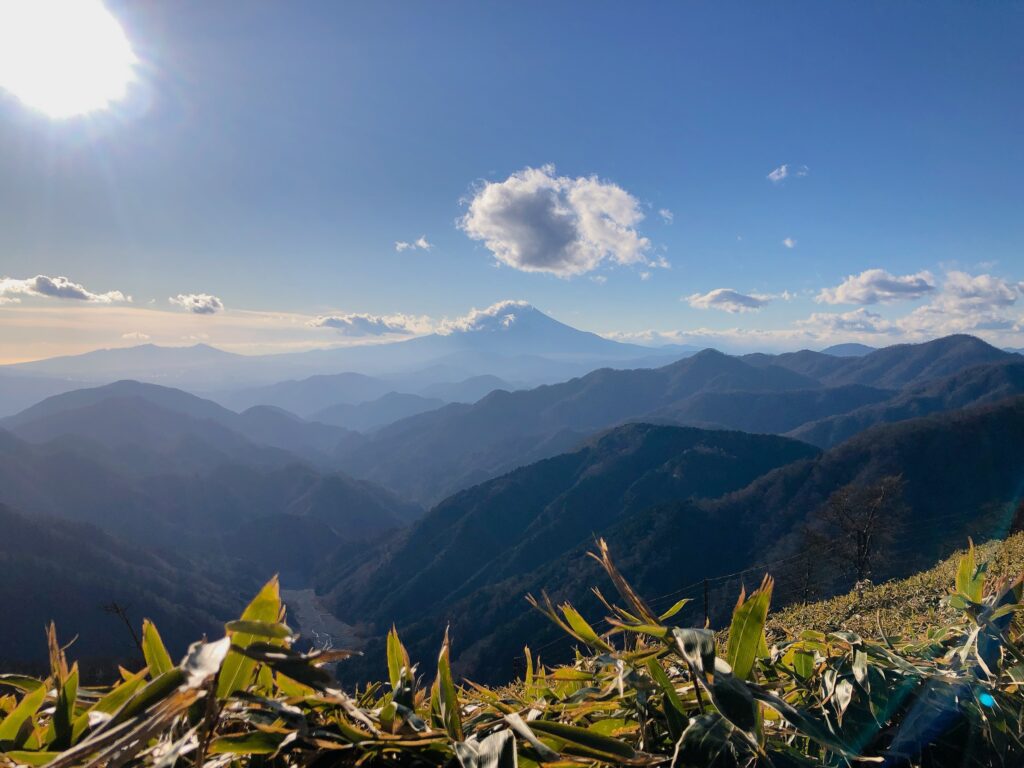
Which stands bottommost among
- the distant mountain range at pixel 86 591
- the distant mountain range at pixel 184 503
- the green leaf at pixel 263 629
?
the distant mountain range at pixel 184 503

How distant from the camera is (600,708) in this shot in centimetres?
104

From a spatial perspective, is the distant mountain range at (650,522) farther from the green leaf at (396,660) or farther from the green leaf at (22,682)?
the green leaf at (22,682)

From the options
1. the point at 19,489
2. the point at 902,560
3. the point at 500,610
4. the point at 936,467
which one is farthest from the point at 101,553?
the point at 936,467

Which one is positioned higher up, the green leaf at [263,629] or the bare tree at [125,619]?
the green leaf at [263,629]

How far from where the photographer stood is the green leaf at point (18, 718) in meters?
A: 0.92

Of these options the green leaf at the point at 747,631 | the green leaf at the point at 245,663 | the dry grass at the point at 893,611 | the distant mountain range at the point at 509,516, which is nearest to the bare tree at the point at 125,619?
the green leaf at the point at 245,663

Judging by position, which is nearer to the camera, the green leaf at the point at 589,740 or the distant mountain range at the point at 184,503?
the green leaf at the point at 589,740

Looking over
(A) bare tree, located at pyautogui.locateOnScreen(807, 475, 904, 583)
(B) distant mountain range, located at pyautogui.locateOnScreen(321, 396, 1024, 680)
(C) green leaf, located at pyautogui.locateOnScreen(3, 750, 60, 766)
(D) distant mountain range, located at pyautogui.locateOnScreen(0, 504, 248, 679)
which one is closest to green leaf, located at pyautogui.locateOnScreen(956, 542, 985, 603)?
(C) green leaf, located at pyautogui.locateOnScreen(3, 750, 60, 766)

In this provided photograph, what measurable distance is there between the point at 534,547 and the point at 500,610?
31.5m

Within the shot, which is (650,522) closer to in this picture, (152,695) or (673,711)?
(673,711)

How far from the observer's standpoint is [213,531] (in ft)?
573

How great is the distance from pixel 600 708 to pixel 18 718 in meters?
1.00

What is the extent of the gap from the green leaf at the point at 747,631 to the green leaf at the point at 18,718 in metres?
1.17

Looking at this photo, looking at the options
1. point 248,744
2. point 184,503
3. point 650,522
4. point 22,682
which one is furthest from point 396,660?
point 184,503
